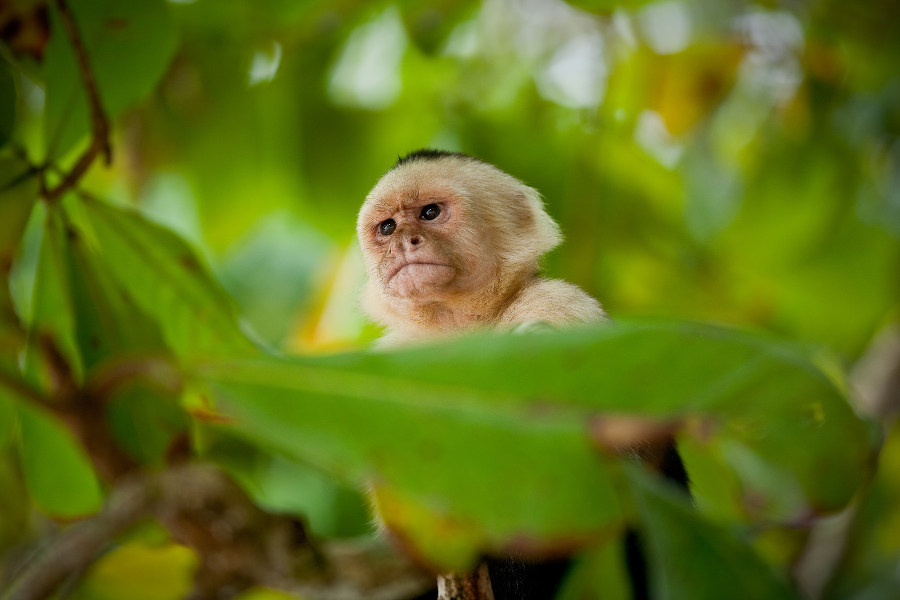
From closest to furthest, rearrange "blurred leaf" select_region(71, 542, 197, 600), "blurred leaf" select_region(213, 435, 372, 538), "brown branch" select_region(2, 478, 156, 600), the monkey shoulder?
"brown branch" select_region(2, 478, 156, 600) → the monkey shoulder → "blurred leaf" select_region(71, 542, 197, 600) → "blurred leaf" select_region(213, 435, 372, 538)

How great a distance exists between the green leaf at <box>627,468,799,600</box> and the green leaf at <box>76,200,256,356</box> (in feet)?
1.95

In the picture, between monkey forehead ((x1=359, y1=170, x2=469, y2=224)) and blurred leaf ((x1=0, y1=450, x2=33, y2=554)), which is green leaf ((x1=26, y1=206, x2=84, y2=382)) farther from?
blurred leaf ((x1=0, y1=450, x2=33, y2=554))

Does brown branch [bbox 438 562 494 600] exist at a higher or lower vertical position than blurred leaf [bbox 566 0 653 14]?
lower

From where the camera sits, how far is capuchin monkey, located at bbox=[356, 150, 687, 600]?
0.98 metres

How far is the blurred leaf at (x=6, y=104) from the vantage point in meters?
0.97

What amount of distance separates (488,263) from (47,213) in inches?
20.3

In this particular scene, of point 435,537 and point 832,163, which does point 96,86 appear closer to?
point 435,537

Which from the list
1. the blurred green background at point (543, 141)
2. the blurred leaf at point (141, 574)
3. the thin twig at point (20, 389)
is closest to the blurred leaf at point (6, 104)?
the blurred green background at point (543, 141)

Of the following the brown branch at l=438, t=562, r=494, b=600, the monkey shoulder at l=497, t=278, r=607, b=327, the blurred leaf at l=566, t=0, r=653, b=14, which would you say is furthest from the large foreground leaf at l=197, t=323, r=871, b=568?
the blurred leaf at l=566, t=0, r=653, b=14

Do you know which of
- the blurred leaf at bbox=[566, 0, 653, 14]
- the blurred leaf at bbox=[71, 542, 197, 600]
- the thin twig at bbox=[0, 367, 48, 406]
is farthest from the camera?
the blurred leaf at bbox=[71, 542, 197, 600]

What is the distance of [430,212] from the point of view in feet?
Answer: 3.61

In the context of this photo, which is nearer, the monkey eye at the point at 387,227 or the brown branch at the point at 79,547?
the brown branch at the point at 79,547

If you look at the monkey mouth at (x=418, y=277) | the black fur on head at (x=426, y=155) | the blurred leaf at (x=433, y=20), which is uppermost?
the blurred leaf at (x=433, y=20)

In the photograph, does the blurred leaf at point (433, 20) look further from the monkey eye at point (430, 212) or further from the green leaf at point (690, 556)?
the green leaf at point (690, 556)
